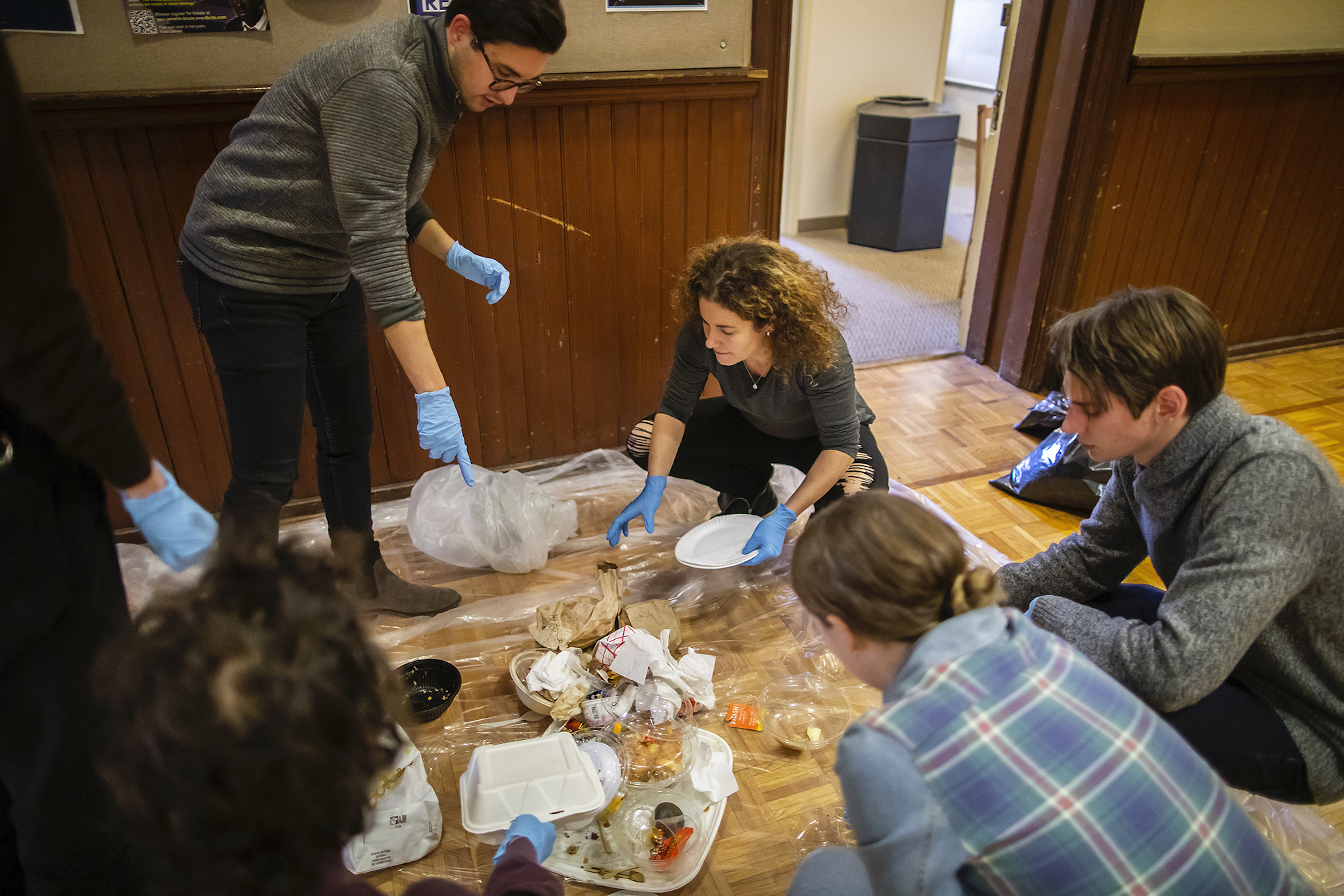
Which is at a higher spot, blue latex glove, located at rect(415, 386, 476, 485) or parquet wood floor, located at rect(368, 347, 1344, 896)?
blue latex glove, located at rect(415, 386, 476, 485)

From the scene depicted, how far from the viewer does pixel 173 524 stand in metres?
0.96

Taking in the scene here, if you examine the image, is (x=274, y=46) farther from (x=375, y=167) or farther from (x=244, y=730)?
(x=244, y=730)

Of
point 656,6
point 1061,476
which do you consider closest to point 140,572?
point 656,6

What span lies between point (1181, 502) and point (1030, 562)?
12.5 inches

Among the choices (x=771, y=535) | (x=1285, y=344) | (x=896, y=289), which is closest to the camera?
(x=771, y=535)

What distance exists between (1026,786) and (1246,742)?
0.56 meters

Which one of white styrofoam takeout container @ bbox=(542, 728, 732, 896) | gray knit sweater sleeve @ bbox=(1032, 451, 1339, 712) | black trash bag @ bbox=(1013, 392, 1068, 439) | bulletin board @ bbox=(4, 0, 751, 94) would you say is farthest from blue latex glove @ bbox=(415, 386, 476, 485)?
black trash bag @ bbox=(1013, 392, 1068, 439)

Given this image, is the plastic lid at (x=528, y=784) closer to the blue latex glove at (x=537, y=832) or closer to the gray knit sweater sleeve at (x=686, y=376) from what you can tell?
the blue latex glove at (x=537, y=832)

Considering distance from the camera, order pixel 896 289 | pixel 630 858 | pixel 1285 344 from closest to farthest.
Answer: pixel 630 858 → pixel 1285 344 → pixel 896 289

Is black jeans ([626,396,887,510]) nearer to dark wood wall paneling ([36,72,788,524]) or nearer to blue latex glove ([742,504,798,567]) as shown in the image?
blue latex glove ([742,504,798,567])

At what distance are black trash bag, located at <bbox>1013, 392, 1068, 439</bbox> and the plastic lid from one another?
1812 mm

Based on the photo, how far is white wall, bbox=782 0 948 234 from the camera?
4184mm

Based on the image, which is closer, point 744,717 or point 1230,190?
point 744,717

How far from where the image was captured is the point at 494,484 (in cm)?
198
